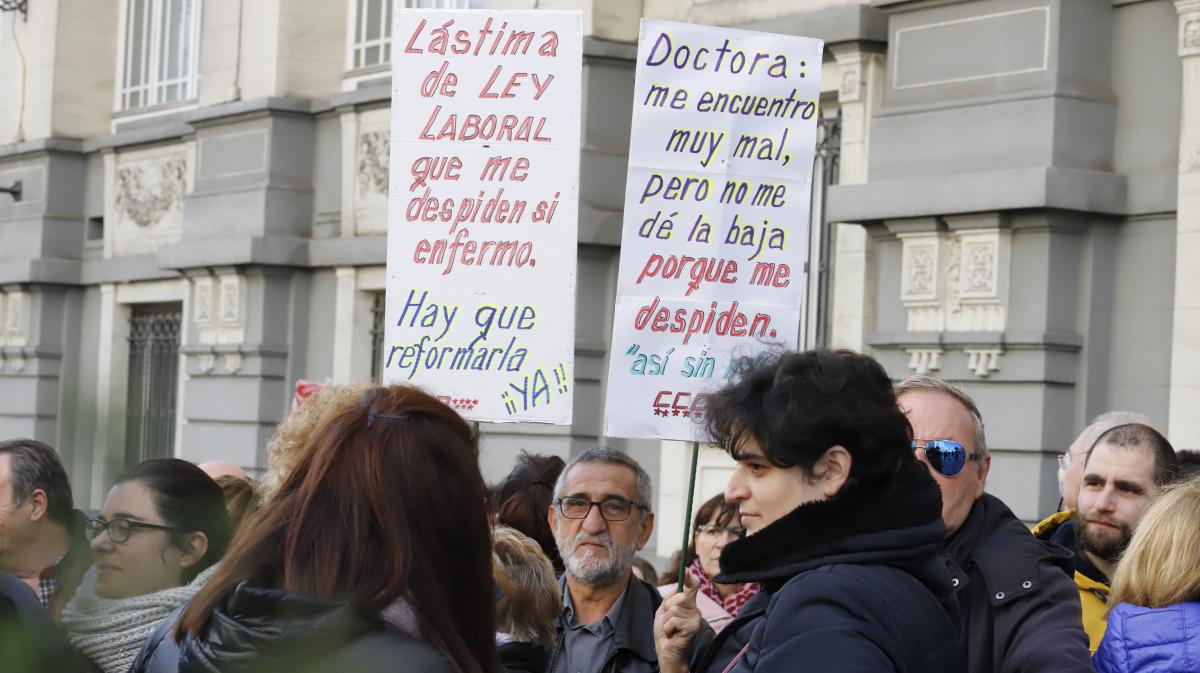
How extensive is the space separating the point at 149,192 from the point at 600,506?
11.7 m

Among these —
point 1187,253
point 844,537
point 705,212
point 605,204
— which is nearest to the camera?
point 844,537

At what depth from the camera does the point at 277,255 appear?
13.5 m

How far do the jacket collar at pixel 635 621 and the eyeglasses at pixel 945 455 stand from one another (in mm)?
1061

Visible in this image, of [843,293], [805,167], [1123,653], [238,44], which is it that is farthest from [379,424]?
[238,44]

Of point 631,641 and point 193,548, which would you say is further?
point 631,641

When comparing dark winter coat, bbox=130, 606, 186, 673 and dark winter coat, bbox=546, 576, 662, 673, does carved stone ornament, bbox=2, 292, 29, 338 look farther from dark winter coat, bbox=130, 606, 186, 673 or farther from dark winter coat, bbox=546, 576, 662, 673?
dark winter coat, bbox=130, 606, 186, 673

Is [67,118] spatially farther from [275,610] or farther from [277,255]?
[275,610]

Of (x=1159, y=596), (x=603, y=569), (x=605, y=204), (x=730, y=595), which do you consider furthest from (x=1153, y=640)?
(x=605, y=204)

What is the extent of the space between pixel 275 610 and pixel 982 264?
23.4 feet

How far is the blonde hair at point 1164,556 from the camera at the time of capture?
12.1 ft

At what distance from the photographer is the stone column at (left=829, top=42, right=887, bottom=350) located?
9.59m

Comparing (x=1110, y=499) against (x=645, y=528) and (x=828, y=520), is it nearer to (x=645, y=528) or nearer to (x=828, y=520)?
(x=645, y=528)

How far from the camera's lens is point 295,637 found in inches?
51.5

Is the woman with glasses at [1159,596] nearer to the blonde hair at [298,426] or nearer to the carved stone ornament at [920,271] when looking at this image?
the blonde hair at [298,426]
